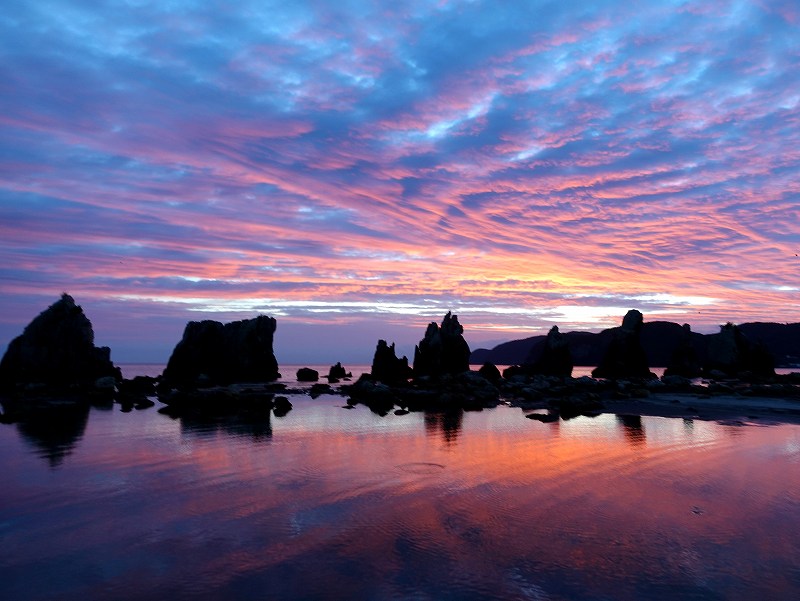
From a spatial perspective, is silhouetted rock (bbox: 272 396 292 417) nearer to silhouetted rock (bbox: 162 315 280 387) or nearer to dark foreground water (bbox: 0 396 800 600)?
dark foreground water (bbox: 0 396 800 600)

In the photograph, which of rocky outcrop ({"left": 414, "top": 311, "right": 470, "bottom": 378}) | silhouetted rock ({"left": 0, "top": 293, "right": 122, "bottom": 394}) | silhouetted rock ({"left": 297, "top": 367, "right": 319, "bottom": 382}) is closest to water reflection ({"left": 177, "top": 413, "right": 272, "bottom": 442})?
silhouetted rock ({"left": 0, "top": 293, "right": 122, "bottom": 394})

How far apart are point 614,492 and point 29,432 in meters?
32.5

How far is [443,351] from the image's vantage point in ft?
322

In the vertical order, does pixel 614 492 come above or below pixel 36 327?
below

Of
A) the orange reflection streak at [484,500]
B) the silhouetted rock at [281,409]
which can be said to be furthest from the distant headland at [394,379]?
the orange reflection streak at [484,500]

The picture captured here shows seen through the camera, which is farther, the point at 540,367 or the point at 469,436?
the point at 540,367

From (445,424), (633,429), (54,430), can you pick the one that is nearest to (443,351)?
(445,424)

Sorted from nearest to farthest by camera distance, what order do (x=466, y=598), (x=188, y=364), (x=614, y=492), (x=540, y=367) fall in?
(x=466, y=598) → (x=614, y=492) → (x=188, y=364) → (x=540, y=367)

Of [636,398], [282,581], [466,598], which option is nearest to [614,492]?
[466,598]

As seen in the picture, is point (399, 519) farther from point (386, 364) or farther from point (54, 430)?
point (386, 364)

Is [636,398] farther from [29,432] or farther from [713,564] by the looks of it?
[29,432]

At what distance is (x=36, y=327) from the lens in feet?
242

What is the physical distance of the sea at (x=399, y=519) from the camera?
10625 mm

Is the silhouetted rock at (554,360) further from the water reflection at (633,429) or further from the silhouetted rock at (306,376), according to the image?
the water reflection at (633,429)
